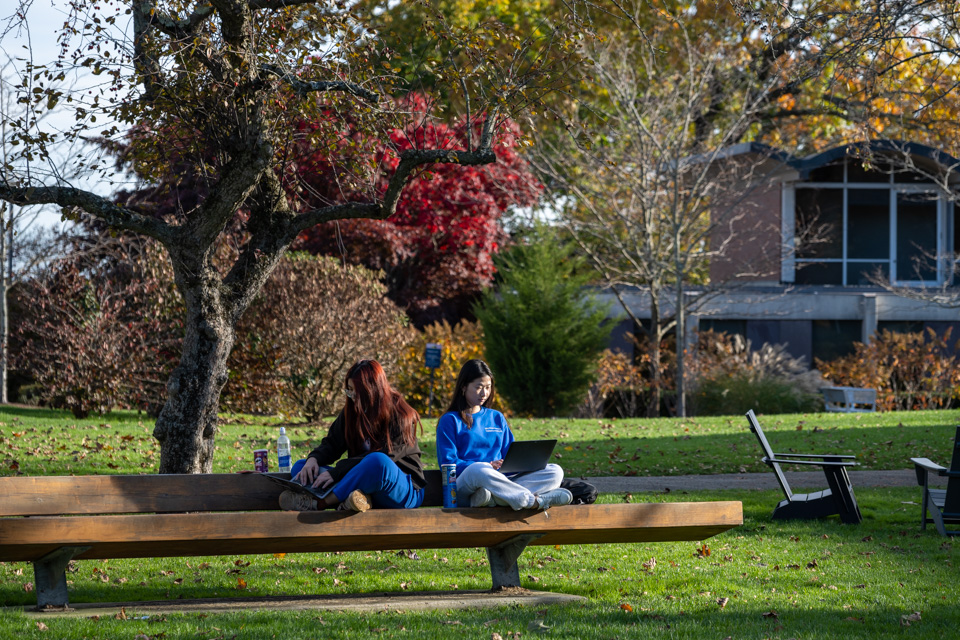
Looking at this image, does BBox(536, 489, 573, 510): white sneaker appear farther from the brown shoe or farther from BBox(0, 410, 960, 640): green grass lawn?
the brown shoe

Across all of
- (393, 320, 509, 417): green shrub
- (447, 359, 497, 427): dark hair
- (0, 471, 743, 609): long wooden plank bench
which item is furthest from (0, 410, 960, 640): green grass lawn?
(393, 320, 509, 417): green shrub

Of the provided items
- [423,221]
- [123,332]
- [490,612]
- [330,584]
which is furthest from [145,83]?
[423,221]

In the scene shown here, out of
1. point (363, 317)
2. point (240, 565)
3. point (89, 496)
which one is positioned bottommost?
point (240, 565)

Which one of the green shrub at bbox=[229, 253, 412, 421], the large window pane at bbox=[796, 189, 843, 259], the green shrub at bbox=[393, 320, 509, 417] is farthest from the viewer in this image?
the large window pane at bbox=[796, 189, 843, 259]

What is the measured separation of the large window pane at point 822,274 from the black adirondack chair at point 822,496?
18138 millimetres

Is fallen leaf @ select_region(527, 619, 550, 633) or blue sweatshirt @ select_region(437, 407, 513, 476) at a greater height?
blue sweatshirt @ select_region(437, 407, 513, 476)

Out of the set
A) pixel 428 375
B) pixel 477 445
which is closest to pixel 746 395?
pixel 428 375

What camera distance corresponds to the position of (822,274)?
85.2ft

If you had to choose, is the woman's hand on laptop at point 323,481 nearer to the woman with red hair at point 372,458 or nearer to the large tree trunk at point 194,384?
the woman with red hair at point 372,458

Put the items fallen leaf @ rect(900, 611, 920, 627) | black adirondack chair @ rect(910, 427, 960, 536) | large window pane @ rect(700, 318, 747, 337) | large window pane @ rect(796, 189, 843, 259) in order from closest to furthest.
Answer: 1. fallen leaf @ rect(900, 611, 920, 627)
2. black adirondack chair @ rect(910, 427, 960, 536)
3. large window pane @ rect(700, 318, 747, 337)
4. large window pane @ rect(796, 189, 843, 259)

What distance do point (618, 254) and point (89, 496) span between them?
20.0m

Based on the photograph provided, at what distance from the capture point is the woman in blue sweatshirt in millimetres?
5621

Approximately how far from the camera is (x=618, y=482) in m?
10.6

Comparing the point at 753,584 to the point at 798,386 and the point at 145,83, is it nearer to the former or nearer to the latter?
the point at 145,83
